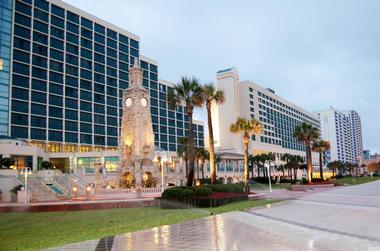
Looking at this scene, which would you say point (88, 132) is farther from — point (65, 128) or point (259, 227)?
point (259, 227)

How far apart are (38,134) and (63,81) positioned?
1509cm

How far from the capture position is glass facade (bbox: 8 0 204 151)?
262 ft

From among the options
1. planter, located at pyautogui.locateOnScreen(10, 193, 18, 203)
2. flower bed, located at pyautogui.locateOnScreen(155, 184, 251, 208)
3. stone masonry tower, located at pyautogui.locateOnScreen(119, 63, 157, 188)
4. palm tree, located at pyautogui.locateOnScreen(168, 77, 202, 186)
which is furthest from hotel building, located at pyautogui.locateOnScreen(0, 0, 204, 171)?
flower bed, located at pyautogui.locateOnScreen(155, 184, 251, 208)

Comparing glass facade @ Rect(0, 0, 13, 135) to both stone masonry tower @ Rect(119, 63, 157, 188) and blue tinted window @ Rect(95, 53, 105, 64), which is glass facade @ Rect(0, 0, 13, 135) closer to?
blue tinted window @ Rect(95, 53, 105, 64)

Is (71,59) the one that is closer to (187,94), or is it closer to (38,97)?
(38,97)

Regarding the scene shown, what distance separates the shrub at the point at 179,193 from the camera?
1002 inches

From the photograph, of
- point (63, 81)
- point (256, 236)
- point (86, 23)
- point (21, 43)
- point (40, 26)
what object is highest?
point (86, 23)

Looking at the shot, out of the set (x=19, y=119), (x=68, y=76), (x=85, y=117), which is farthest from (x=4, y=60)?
(x=85, y=117)

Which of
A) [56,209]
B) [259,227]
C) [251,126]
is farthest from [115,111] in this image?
[259,227]

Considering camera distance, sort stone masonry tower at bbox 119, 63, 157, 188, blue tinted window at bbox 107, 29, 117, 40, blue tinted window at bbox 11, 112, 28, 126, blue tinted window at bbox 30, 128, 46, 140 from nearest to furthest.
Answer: stone masonry tower at bbox 119, 63, 157, 188, blue tinted window at bbox 11, 112, 28, 126, blue tinted window at bbox 30, 128, 46, 140, blue tinted window at bbox 107, 29, 117, 40

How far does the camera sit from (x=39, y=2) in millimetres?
85438

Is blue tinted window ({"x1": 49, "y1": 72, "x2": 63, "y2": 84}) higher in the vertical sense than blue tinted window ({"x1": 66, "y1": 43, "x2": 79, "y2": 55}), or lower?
lower

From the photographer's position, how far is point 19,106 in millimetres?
78062

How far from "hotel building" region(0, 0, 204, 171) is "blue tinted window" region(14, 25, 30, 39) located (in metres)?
0.21
